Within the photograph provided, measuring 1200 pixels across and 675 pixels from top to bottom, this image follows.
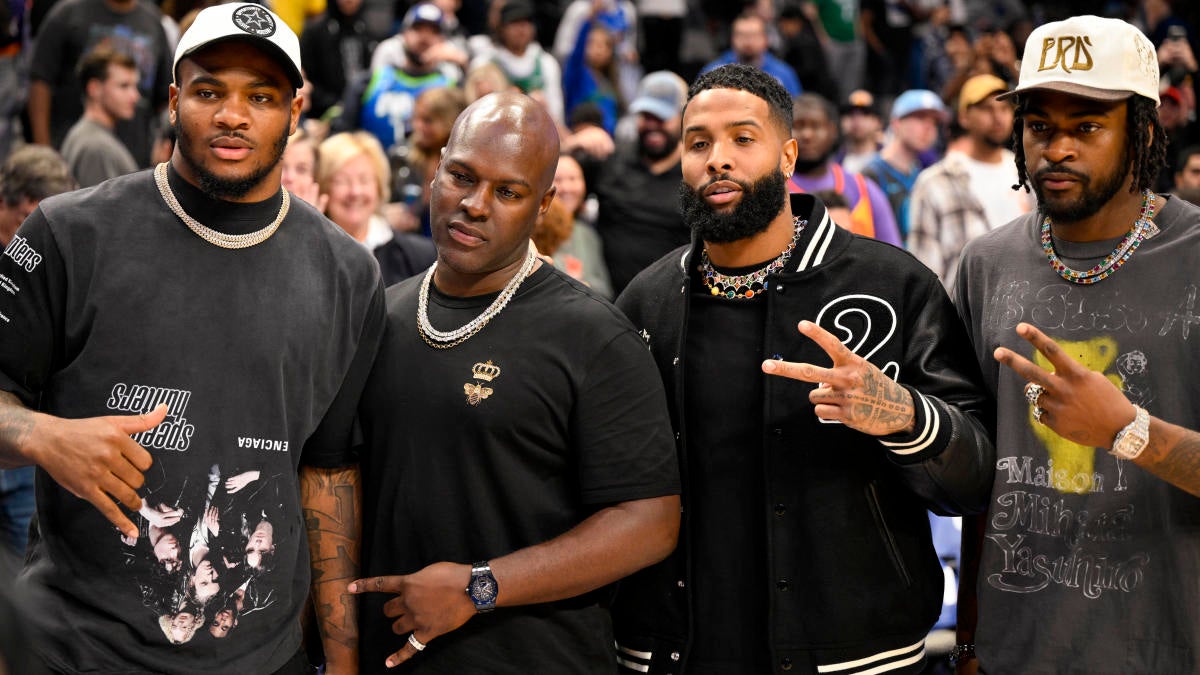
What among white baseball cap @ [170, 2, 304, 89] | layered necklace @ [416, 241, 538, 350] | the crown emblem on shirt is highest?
white baseball cap @ [170, 2, 304, 89]

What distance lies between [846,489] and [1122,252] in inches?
35.8

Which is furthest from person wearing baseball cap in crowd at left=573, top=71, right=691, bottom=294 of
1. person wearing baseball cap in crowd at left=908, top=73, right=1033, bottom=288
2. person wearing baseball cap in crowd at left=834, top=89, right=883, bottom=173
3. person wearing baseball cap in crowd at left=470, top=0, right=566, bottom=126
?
person wearing baseball cap in crowd at left=834, top=89, right=883, bottom=173

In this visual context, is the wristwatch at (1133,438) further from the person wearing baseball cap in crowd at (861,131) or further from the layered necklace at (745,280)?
the person wearing baseball cap in crowd at (861,131)

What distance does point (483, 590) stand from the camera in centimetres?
324

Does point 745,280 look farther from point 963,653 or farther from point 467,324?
point 963,653

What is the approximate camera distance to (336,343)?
3412 mm

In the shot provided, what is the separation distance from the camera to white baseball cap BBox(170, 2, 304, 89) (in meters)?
3.25

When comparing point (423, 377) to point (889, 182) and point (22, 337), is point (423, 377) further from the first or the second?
point (889, 182)

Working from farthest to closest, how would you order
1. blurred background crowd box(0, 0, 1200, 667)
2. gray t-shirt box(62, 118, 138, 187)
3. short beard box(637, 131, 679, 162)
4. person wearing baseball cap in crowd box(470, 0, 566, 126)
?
person wearing baseball cap in crowd box(470, 0, 566, 126) < short beard box(637, 131, 679, 162) < gray t-shirt box(62, 118, 138, 187) < blurred background crowd box(0, 0, 1200, 667)

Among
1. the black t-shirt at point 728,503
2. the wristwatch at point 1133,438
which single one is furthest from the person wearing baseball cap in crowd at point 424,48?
the wristwatch at point 1133,438

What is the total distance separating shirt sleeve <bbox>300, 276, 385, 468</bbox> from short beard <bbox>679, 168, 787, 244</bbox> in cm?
93

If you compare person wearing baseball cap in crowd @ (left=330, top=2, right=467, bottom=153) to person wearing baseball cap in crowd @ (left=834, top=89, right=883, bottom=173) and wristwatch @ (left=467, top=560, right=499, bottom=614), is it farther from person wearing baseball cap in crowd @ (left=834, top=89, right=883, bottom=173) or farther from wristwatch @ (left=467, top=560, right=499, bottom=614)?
wristwatch @ (left=467, top=560, right=499, bottom=614)

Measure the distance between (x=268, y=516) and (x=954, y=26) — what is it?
11.6 m

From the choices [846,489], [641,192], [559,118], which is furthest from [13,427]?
[559,118]
